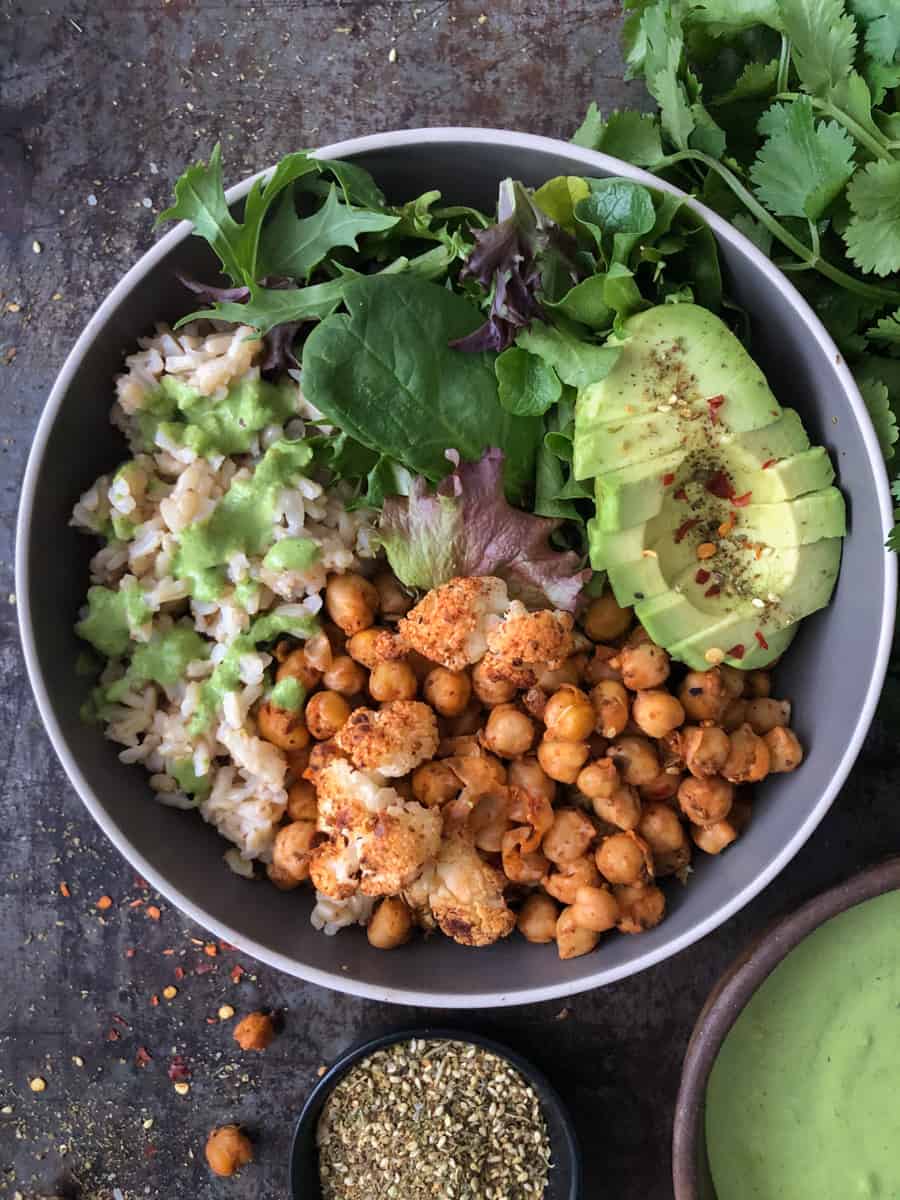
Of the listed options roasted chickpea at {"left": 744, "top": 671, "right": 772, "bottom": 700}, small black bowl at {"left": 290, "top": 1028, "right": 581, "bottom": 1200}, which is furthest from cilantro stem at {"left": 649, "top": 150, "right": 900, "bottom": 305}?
small black bowl at {"left": 290, "top": 1028, "right": 581, "bottom": 1200}

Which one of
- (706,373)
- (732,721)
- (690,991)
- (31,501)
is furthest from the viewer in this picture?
(690,991)

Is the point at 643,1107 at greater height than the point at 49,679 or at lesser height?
lesser

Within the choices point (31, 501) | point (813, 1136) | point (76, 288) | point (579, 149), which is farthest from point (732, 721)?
point (76, 288)

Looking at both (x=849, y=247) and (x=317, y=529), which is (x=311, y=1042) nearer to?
(x=317, y=529)

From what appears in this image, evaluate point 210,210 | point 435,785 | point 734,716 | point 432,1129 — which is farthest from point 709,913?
point 210,210

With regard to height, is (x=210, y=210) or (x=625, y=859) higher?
(x=210, y=210)

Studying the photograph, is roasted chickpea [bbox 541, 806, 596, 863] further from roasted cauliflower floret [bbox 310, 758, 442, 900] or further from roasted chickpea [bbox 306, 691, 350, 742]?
roasted chickpea [bbox 306, 691, 350, 742]

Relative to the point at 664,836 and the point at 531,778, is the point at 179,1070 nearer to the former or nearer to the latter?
the point at 531,778
